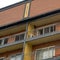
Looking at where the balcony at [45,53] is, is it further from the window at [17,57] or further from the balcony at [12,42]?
the balcony at [12,42]

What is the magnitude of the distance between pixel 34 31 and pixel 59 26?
2.80m

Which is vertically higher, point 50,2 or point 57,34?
point 50,2

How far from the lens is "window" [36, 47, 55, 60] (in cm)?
2395

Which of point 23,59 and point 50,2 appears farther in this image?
point 50,2

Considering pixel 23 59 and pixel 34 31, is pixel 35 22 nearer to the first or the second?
pixel 34 31

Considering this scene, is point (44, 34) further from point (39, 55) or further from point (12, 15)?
point (12, 15)

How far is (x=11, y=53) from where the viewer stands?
88.5ft

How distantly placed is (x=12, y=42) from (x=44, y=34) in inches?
154

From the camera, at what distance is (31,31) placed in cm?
2606

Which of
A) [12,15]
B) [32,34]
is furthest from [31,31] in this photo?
[12,15]

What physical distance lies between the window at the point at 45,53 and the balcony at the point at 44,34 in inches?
33.6

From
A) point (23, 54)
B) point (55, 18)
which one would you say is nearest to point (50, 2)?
point (55, 18)

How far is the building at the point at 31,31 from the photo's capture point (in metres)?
Answer: 24.4

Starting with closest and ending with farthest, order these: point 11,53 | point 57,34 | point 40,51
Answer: point 57,34 < point 40,51 < point 11,53
